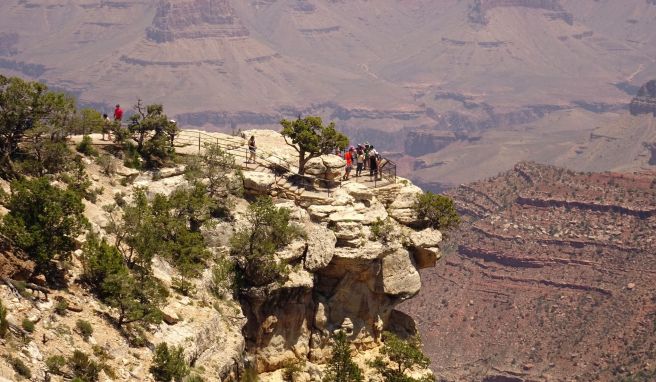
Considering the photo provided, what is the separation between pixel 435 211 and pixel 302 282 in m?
9.58

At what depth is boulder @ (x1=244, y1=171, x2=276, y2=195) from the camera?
187 ft

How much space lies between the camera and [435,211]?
190 feet

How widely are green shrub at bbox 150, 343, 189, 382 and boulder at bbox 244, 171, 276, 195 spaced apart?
54.5ft

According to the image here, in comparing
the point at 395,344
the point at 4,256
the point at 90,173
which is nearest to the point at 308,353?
→ the point at 395,344

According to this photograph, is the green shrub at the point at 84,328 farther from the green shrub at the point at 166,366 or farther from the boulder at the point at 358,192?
the boulder at the point at 358,192

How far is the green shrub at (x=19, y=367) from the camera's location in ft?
116

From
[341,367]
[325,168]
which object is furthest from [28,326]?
[325,168]

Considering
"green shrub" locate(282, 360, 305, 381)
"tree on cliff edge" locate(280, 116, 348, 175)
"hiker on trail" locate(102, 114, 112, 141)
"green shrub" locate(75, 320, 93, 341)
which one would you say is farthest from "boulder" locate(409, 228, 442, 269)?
"green shrub" locate(75, 320, 93, 341)

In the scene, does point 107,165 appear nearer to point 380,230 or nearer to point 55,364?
point 380,230

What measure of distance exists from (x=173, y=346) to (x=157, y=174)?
16.4 meters

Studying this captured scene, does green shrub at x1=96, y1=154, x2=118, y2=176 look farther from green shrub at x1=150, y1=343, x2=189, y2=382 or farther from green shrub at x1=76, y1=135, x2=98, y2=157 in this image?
green shrub at x1=150, y1=343, x2=189, y2=382

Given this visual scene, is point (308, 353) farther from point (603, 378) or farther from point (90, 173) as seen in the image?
point (603, 378)

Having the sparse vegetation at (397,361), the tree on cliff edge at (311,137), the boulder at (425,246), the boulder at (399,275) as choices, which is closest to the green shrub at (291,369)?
the sparse vegetation at (397,361)

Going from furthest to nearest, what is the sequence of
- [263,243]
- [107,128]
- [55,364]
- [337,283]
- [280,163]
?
[280,163] < [107,128] < [337,283] < [263,243] < [55,364]
